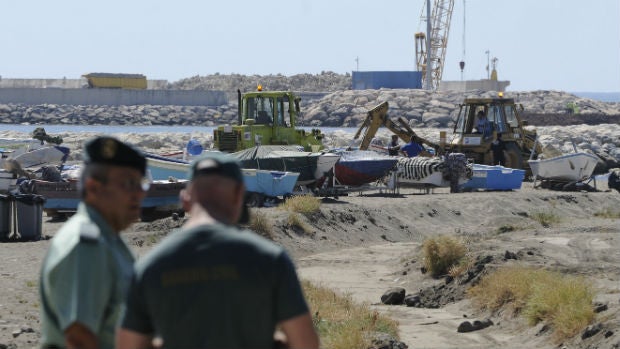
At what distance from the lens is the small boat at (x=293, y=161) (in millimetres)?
26016

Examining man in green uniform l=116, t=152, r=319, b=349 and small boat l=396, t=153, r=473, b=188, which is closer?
man in green uniform l=116, t=152, r=319, b=349

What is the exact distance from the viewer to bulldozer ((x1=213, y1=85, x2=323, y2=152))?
2959 centimetres

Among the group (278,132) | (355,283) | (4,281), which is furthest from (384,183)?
(4,281)

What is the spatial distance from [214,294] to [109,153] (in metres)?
0.89

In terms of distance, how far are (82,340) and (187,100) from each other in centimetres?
10976

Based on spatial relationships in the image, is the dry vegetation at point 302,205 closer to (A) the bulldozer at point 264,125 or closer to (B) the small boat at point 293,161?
(B) the small boat at point 293,161

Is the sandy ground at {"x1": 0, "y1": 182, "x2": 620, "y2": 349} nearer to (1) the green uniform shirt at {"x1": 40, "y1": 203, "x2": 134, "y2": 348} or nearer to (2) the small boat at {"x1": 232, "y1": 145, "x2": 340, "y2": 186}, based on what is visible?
(2) the small boat at {"x1": 232, "y1": 145, "x2": 340, "y2": 186}

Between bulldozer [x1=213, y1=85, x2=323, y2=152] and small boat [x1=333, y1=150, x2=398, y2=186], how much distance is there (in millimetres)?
1963

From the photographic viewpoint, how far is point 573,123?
95.9 meters

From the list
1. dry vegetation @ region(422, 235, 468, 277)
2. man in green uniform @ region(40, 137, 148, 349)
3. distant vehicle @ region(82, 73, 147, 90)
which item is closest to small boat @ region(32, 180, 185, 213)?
dry vegetation @ region(422, 235, 468, 277)

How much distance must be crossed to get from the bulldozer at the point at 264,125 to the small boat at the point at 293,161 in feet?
8.40

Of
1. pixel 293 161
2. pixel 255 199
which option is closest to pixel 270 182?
pixel 255 199

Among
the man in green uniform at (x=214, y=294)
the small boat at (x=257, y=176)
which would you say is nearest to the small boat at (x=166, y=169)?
the small boat at (x=257, y=176)

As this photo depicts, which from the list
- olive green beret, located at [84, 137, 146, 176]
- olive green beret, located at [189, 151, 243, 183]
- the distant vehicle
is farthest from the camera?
the distant vehicle
